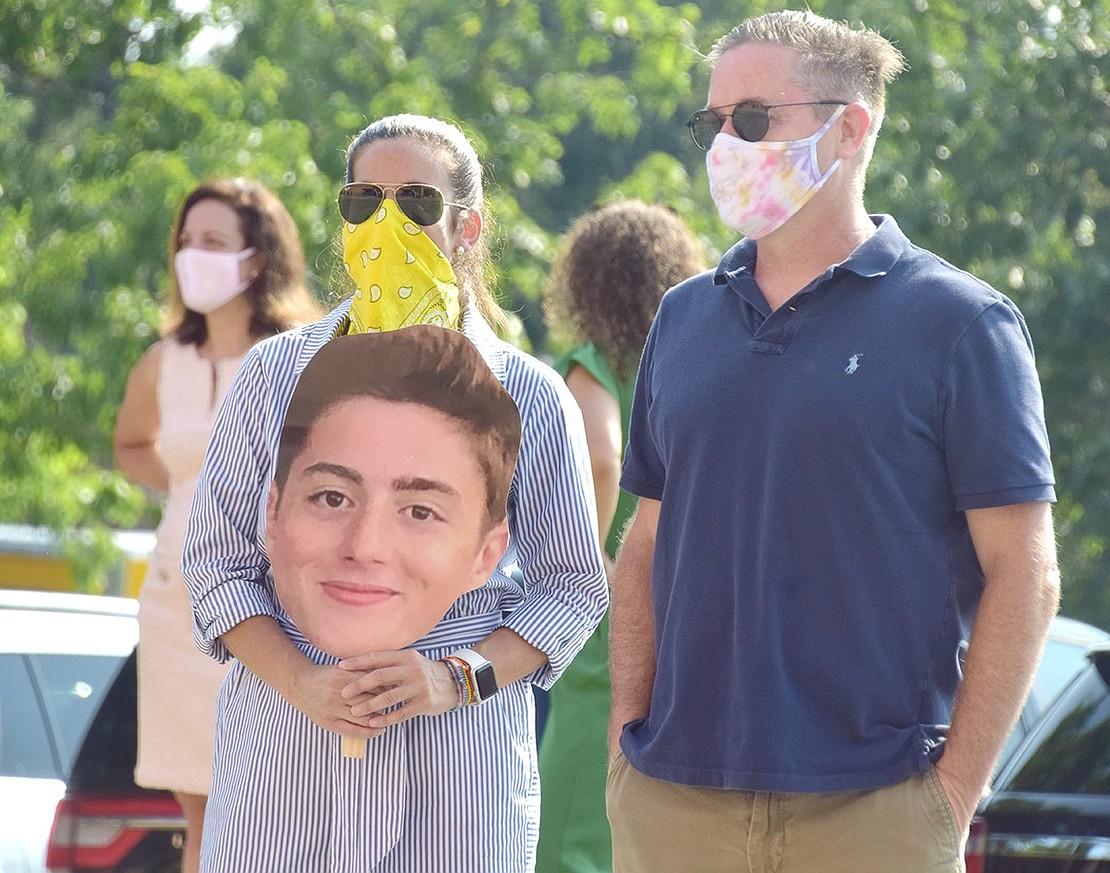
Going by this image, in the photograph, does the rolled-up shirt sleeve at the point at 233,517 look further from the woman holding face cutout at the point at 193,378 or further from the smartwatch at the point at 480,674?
the woman holding face cutout at the point at 193,378

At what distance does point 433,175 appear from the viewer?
2977 mm

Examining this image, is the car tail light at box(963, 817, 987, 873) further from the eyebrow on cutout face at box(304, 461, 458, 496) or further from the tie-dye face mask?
the eyebrow on cutout face at box(304, 461, 458, 496)

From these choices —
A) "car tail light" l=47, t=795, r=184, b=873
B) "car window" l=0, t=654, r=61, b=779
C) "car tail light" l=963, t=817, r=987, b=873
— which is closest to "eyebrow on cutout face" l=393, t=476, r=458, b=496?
"car tail light" l=963, t=817, r=987, b=873

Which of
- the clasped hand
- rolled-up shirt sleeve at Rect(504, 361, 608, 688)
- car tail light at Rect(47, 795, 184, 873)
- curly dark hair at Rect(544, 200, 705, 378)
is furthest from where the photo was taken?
car tail light at Rect(47, 795, 184, 873)

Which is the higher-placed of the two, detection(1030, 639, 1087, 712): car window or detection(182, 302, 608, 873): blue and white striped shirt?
detection(182, 302, 608, 873): blue and white striped shirt

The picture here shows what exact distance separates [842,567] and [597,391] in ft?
5.91

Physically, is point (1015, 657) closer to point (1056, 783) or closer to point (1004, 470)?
point (1004, 470)

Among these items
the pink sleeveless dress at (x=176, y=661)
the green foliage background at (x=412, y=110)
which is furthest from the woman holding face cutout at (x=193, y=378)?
the green foliage background at (x=412, y=110)

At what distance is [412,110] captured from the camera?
33.8 ft

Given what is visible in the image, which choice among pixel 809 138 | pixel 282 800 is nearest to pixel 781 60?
pixel 809 138

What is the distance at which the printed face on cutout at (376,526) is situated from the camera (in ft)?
9.02

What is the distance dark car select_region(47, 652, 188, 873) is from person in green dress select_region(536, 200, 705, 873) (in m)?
1.15

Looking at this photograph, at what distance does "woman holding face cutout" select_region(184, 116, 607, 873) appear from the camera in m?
2.73

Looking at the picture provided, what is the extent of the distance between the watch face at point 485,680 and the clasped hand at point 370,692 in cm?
6
